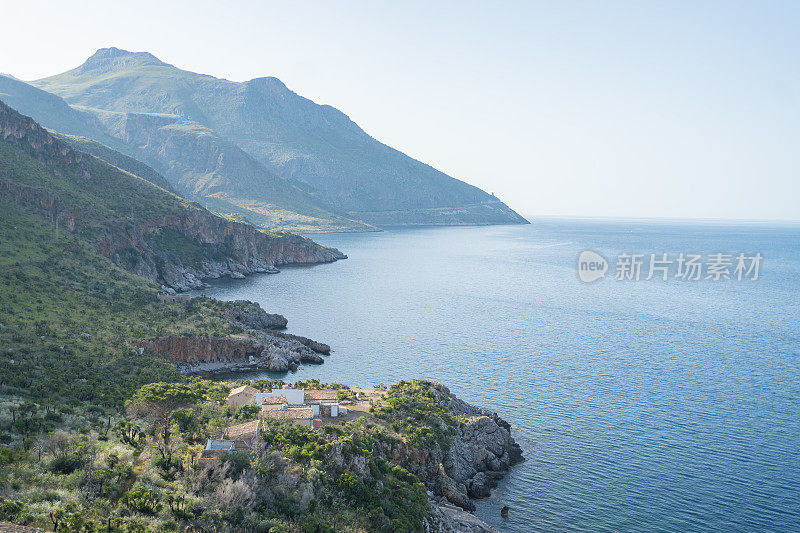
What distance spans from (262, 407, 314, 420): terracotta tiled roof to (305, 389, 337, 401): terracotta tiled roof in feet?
21.3

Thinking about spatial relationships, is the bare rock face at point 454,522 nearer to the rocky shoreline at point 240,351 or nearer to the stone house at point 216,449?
the stone house at point 216,449

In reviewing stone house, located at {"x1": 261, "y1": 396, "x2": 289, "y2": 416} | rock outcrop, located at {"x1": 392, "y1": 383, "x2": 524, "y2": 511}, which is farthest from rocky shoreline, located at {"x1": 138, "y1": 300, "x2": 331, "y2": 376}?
stone house, located at {"x1": 261, "y1": 396, "x2": 289, "y2": 416}

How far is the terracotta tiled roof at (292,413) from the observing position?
45.2 metres

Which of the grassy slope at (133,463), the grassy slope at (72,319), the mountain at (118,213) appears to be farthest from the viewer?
the mountain at (118,213)

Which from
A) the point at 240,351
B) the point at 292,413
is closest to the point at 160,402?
the point at 292,413

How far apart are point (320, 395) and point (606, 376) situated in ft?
149

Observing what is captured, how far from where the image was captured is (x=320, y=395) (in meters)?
56.1

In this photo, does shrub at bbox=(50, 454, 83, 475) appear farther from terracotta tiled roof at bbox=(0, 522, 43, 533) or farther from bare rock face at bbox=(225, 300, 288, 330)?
bare rock face at bbox=(225, 300, 288, 330)

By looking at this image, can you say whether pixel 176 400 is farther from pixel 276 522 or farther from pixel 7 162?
pixel 7 162

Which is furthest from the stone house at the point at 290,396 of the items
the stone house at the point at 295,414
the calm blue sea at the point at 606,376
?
the calm blue sea at the point at 606,376

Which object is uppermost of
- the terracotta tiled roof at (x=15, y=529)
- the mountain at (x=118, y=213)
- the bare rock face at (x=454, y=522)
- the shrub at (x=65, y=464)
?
the mountain at (x=118, y=213)

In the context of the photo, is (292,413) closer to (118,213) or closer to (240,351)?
(240,351)

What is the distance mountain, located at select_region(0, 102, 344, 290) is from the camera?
111 metres

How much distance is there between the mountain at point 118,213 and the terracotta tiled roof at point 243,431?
3343 inches
